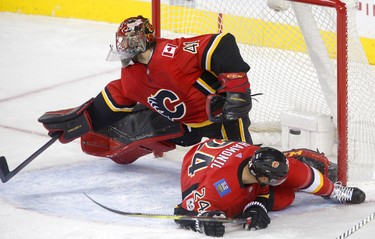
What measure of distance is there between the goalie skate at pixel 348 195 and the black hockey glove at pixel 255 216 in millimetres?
411

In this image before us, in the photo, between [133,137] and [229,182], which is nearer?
[229,182]

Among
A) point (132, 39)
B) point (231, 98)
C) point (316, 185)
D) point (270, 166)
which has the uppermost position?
point (132, 39)

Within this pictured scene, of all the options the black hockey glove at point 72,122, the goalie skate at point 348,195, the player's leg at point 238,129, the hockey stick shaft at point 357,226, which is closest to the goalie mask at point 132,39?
the black hockey glove at point 72,122

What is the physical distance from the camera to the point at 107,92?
17.3ft

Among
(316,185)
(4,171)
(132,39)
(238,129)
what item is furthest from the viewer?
(4,171)

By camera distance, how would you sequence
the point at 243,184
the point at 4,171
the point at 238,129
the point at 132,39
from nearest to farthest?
the point at 243,184
the point at 132,39
the point at 238,129
the point at 4,171

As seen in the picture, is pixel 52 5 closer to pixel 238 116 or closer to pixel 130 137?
pixel 130 137

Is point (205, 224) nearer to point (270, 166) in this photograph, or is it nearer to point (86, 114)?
point (270, 166)

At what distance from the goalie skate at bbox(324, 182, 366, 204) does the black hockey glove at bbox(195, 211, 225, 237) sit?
61 cm

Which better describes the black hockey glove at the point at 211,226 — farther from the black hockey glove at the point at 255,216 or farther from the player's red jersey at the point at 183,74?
the player's red jersey at the point at 183,74

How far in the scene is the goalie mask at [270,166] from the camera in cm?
439

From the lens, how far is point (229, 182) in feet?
14.7

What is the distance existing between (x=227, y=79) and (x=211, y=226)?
0.77 m

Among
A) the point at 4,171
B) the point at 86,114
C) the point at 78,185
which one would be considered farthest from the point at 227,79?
the point at 4,171
